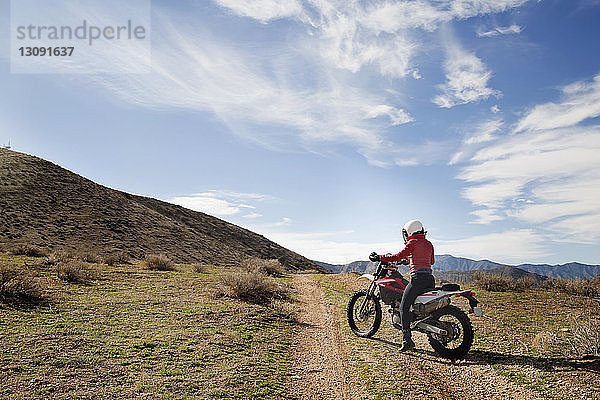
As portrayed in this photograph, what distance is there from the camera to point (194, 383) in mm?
5977

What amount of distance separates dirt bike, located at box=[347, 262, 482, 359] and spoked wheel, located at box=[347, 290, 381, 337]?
2 centimetres

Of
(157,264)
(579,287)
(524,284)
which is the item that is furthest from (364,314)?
(157,264)

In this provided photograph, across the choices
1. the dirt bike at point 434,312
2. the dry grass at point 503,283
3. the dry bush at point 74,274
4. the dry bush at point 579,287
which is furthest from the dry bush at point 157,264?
the dry bush at point 579,287

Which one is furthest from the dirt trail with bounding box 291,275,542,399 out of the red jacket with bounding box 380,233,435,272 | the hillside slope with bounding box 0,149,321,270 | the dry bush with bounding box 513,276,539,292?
the hillside slope with bounding box 0,149,321,270

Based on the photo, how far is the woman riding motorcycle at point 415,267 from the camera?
771 cm

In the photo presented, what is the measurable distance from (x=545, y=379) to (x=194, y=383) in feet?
19.0

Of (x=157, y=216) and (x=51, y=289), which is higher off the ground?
(x=157, y=216)

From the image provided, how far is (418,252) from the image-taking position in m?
7.91

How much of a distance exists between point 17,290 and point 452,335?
11594 mm

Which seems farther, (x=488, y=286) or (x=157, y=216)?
(x=157, y=216)

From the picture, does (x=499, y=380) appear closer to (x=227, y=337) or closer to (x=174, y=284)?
(x=227, y=337)

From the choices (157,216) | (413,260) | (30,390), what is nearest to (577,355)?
(413,260)

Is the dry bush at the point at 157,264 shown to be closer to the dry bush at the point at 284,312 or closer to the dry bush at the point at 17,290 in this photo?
the dry bush at the point at 17,290

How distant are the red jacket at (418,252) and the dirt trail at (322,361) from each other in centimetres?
245
